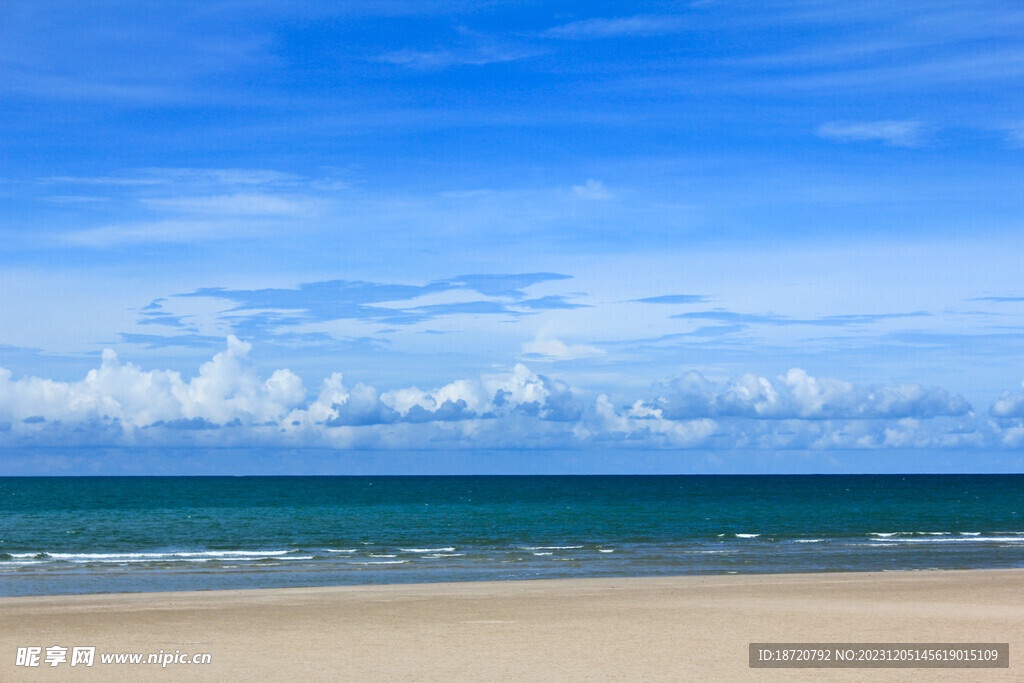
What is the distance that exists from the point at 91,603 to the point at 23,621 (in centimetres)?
286

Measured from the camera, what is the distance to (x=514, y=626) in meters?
18.4

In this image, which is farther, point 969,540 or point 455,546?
point 969,540

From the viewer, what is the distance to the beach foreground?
1418 centimetres

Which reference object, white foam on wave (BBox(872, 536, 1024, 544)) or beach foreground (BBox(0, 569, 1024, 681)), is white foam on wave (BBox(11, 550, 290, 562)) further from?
white foam on wave (BBox(872, 536, 1024, 544))

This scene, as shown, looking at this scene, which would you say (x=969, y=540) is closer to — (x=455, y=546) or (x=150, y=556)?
(x=455, y=546)

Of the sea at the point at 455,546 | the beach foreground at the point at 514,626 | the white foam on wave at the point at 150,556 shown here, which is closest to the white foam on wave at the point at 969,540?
the sea at the point at 455,546

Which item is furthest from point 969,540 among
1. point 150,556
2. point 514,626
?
point 150,556

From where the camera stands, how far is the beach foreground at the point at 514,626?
1418 centimetres

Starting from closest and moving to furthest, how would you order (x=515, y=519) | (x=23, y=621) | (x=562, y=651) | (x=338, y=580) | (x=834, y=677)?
(x=834, y=677)
(x=562, y=651)
(x=23, y=621)
(x=338, y=580)
(x=515, y=519)

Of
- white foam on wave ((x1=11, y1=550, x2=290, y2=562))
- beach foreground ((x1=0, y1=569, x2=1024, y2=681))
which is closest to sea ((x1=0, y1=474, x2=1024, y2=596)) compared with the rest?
white foam on wave ((x1=11, y1=550, x2=290, y2=562))

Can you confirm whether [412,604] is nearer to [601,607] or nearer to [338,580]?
[601,607]

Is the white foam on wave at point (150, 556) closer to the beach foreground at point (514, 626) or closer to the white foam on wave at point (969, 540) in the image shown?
the beach foreground at point (514, 626)

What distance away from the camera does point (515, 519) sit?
215ft

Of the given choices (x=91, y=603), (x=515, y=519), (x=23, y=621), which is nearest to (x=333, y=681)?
(x=23, y=621)
